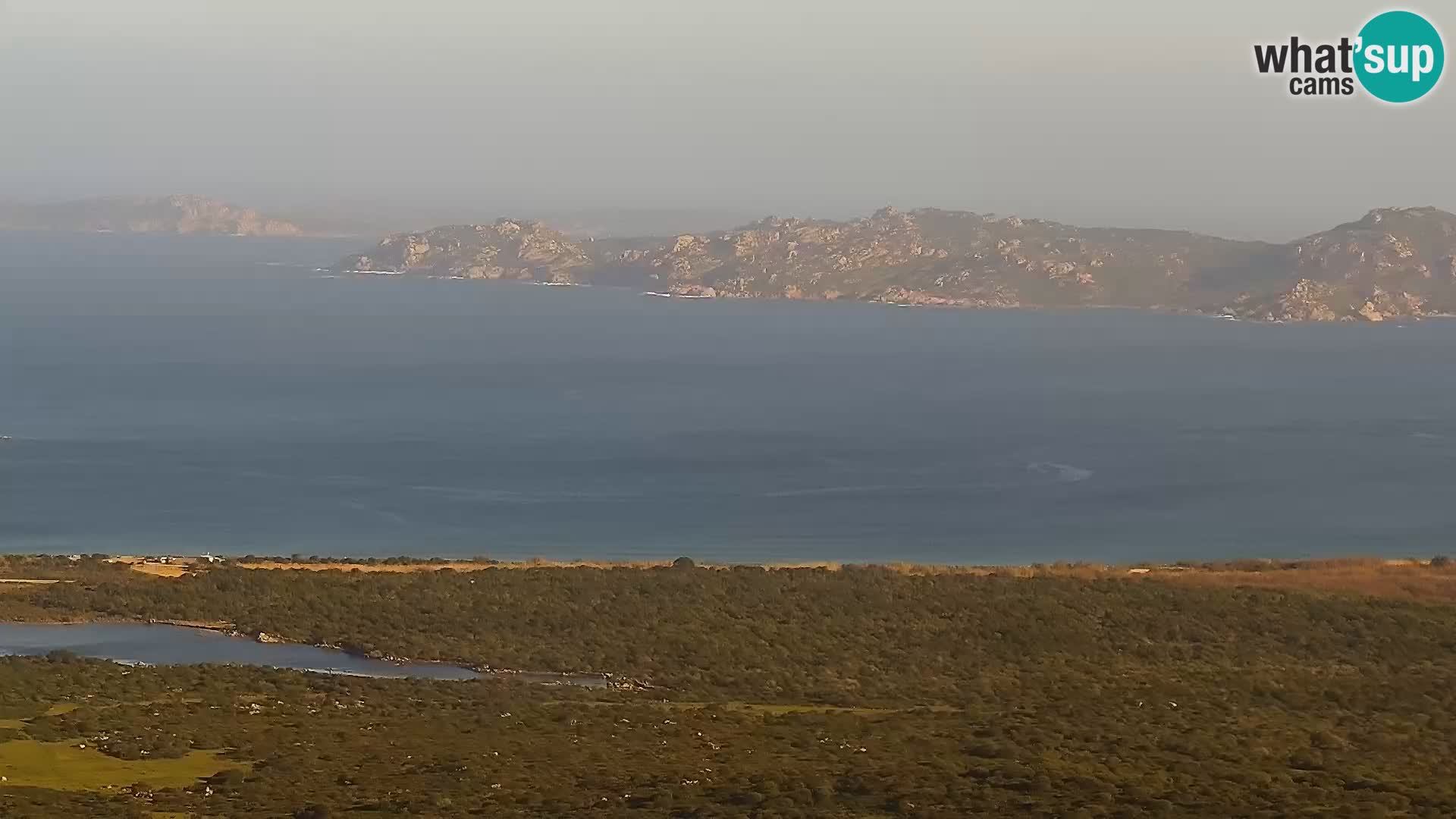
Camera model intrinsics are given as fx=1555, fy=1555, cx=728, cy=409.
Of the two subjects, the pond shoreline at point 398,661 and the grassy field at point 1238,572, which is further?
the grassy field at point 1238,572

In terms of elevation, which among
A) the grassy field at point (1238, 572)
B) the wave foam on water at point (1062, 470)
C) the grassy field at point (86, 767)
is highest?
the grassy field at point (86, 767)

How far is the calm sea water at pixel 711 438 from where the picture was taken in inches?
2712

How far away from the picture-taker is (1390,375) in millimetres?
129000

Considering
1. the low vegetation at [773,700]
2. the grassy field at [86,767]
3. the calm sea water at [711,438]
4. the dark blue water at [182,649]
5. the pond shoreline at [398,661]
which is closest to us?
the low vegetation at [773,700]

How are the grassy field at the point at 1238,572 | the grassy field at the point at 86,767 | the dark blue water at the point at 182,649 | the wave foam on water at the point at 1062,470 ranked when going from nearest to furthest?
the grassy field at the point at 86,767 → the dark blue water at the point at 182,649 → the grassy field at the point at 1238,572 → the wave foam on water at the point at 1062,470

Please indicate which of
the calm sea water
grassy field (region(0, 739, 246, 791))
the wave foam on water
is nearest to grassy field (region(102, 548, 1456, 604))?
the calm sea water

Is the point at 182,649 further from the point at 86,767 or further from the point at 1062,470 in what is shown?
the point at 1062,470

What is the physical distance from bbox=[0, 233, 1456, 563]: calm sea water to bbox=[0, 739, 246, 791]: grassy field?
38.6 meters

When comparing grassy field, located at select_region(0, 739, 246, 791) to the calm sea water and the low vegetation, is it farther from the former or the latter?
the calm sea water

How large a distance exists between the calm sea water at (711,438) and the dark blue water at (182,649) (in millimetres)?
25727

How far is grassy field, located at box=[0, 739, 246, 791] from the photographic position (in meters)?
21.2

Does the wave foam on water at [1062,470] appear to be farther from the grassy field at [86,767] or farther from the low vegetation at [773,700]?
the grassy field at [86,767]

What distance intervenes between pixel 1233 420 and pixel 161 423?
228ft

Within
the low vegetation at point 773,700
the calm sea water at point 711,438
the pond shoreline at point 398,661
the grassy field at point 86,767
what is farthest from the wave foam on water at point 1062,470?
the grassy field at point 86,767
